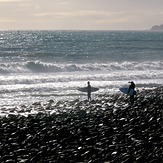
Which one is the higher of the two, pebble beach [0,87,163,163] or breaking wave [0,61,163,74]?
pebble beach [0,87,163,163]

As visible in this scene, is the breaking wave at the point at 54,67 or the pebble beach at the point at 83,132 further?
the breaking wave at the point at 54,67

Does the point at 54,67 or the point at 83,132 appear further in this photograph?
the point at 54,67

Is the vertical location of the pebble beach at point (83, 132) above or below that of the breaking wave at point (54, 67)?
above

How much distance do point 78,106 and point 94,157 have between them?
13139 millimetres

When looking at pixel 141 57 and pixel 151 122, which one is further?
pixel 141 57

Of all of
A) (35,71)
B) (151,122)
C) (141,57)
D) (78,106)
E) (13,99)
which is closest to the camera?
(151,122)

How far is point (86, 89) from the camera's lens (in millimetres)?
35781

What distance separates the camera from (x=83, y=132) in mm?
20703

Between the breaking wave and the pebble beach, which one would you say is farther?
the breaking wave

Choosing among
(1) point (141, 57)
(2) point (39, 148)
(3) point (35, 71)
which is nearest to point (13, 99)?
(2) point (39, 148)

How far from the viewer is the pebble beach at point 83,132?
16531 millimetres

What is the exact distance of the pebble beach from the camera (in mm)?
16531

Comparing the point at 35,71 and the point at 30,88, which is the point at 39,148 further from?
the point at 35,71

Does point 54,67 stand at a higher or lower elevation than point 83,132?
lower
